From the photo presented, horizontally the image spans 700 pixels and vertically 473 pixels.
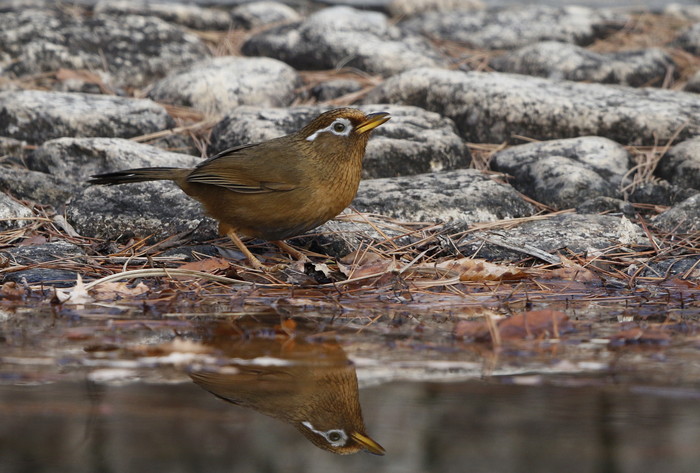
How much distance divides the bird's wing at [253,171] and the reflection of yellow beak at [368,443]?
8.56 ft

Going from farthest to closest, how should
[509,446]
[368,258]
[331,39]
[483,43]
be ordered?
1. [483,43]
2. [331,39]
3. [368,258]
4. [509,446]

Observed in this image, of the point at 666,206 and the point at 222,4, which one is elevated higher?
the point at 222,4

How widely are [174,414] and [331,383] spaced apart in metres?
0.54

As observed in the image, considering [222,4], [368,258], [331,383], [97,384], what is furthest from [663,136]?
[222,4]

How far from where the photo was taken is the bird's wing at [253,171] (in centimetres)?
463

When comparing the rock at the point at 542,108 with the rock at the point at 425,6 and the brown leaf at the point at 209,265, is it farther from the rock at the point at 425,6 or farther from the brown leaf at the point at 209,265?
the rock at the point at 425,6

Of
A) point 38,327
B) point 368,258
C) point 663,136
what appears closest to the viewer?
point 38,327

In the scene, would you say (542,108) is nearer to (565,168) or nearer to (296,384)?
(565,168)

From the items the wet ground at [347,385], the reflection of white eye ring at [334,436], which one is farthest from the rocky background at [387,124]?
the reflection of white eye ring at [334,436]

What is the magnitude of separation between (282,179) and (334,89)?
3.33 metres

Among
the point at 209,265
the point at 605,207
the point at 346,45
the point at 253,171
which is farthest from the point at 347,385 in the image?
the point at 346,45

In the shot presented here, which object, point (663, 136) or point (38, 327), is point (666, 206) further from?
point (38, 327)

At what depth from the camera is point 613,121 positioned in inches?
265

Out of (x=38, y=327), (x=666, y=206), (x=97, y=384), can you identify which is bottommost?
(x=666, y=206)
